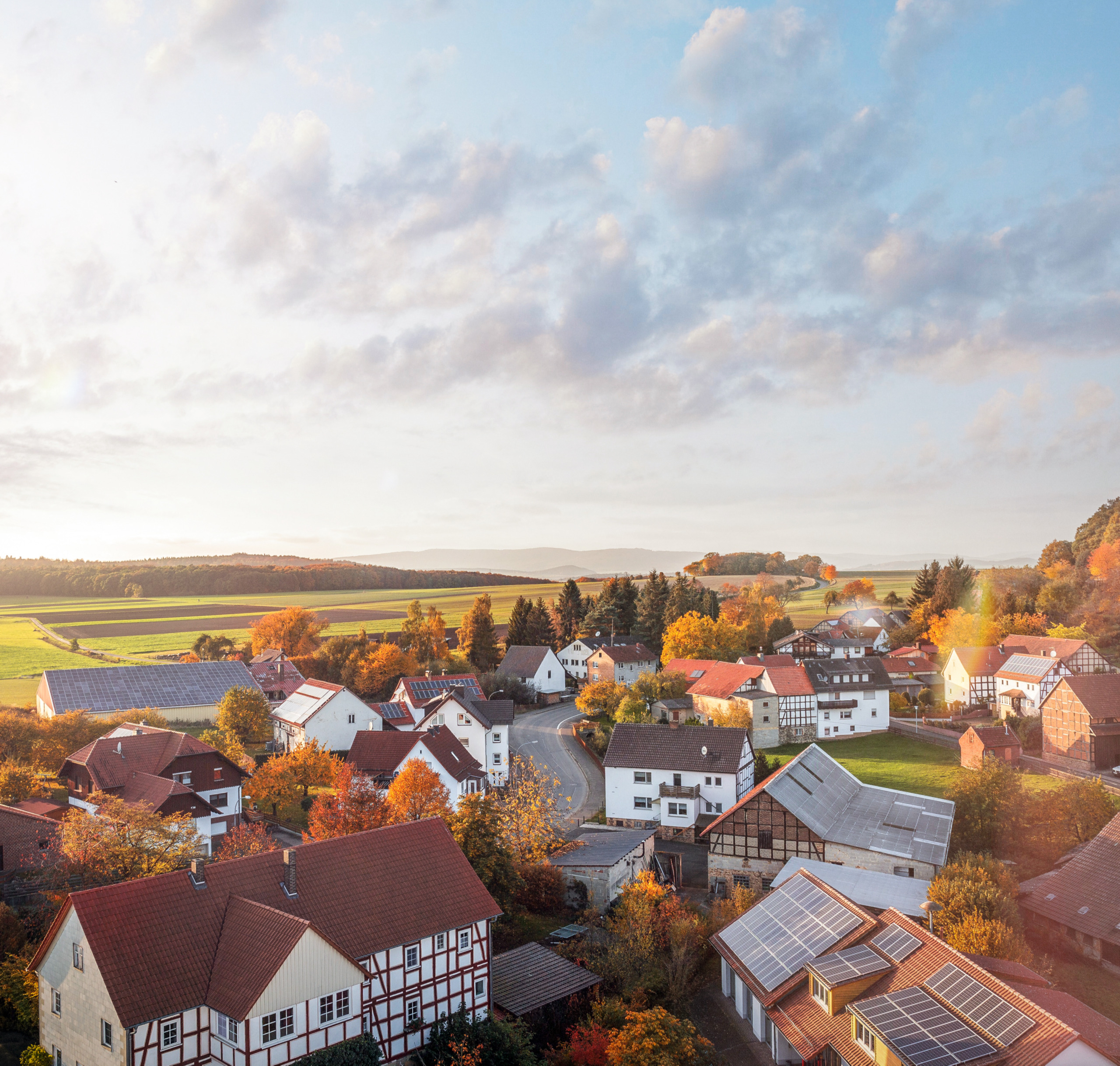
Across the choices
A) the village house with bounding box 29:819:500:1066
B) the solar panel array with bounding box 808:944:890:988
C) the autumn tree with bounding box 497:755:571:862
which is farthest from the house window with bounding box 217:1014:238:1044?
the solar panel array with bounding box 808:944:890:988

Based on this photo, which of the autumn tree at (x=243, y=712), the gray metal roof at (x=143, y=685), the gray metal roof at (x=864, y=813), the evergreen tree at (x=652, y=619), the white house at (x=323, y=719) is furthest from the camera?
the evergreen tree at (x=652, y=619)

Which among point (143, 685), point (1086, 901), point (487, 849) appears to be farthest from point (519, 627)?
point (1086, 901)

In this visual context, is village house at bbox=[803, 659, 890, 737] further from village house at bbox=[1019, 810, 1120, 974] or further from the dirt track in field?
the dirt track in field

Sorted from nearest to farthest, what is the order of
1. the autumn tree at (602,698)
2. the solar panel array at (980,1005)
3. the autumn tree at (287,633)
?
the solar panel array at (980,1005)
the autumn tree at (602,698)
the autumn tree at (287,633)

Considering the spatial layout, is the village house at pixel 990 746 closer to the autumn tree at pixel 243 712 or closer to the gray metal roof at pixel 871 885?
the gray metal roof at pixel 871 885

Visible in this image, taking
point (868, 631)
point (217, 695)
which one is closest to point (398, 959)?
point (217, 695)

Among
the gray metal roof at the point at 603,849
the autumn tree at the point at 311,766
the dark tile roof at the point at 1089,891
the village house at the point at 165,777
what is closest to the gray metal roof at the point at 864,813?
the dark tile roof at the point at 1089,891

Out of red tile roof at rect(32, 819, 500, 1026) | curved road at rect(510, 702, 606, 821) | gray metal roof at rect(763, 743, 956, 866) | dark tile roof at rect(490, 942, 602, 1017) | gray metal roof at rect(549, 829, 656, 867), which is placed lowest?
curved road at rect(510, 702, 606, 821)
